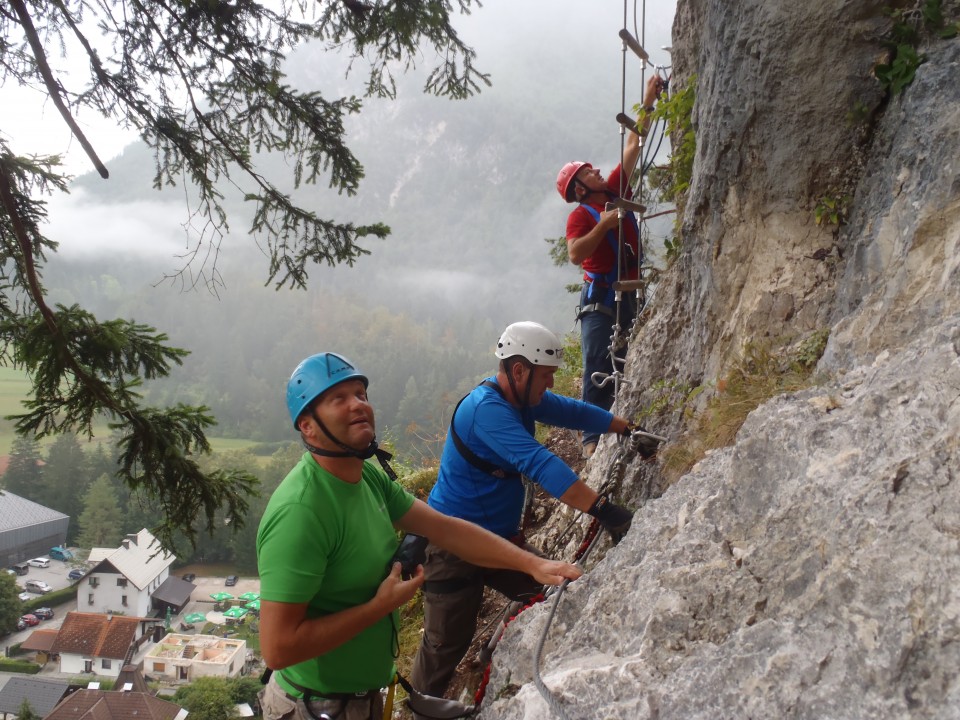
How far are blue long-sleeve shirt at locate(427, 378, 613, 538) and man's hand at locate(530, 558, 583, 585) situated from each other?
488 millimetres

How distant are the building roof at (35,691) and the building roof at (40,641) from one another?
3395 millimetres

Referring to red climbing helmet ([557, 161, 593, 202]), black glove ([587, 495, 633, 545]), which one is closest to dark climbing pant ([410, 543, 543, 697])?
black glove ([587, 495, 633, 545])

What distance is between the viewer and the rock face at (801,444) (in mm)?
1761

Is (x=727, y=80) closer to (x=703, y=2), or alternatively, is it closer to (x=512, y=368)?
(x=703, y=2)

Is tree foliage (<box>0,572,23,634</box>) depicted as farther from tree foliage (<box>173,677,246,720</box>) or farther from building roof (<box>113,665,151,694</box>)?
tree foliage (<box>173,677,246,720</box>)

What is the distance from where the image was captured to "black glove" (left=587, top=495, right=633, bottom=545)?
A: 3.44 m

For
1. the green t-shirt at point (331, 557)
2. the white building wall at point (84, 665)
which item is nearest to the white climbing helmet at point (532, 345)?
the green t-shirt at point (331, 557)

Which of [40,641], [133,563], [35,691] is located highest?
[133,563]

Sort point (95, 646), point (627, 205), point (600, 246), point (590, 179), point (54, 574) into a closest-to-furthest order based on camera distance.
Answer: point (627, 205) < point (590, 179) < point (600, 246) < point (95, 646) < point (54, 574)

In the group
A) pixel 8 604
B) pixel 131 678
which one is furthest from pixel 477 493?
pixel 8 604

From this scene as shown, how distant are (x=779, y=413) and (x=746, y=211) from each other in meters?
1.99

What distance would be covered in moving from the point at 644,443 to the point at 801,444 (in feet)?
5.39

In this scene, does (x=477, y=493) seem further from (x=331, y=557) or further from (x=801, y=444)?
(x=801, y=444)

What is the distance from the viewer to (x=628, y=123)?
5254 millimetres
